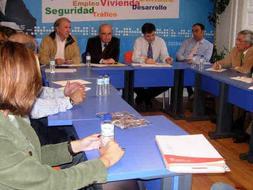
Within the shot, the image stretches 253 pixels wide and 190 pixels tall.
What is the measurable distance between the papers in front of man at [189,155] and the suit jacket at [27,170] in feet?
1.11

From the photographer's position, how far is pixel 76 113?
7.89 feet

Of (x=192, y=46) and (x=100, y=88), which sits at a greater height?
(x=192, y=46)

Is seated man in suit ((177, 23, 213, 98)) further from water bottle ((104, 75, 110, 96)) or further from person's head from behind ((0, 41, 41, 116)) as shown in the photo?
person's head from behind ((0, 41, 41, 116))

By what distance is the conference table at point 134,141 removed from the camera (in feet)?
4.94

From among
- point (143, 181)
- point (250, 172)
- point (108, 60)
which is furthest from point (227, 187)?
point (108, 60)

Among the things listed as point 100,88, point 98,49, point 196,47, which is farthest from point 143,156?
point 196,47

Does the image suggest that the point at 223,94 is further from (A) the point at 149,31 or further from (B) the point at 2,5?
(B) the point at 2,5

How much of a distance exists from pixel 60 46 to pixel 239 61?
2587 mm

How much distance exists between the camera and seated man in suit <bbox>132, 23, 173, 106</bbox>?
18.4 ft

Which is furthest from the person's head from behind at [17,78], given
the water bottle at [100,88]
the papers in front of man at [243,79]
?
the papers in front of man at [243,79]

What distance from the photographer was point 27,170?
1131mm

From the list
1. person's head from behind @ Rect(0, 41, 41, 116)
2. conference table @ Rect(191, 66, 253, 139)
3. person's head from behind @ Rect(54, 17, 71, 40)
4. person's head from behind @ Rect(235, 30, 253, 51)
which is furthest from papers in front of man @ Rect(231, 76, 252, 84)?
person's head from behind @ Rect(0, 41, 41, 116)

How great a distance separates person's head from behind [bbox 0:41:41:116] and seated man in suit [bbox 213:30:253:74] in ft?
12.3

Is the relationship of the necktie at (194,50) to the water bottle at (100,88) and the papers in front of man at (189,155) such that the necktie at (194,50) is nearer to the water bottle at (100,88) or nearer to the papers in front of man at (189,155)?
the water bottle at (100,88)
